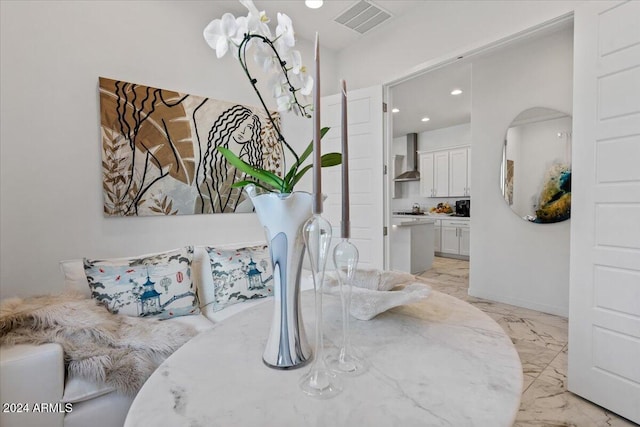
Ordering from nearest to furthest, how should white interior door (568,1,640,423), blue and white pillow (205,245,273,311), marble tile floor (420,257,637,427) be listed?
white interior door (568,1,640,423), marble tile floor (420,257,637,427), blue and white pillow (205,245,273,311)

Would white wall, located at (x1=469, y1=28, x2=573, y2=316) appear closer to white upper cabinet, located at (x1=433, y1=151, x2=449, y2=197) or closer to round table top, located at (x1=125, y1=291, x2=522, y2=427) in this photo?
round table top, located at (x1=125, y1=291, x2=522, y2=427)

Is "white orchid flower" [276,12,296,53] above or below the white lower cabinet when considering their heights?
above

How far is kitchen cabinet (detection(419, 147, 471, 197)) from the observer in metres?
6.46

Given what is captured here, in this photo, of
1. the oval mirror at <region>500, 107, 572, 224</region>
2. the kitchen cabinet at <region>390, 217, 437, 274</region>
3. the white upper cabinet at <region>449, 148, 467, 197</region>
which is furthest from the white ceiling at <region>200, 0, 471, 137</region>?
the kitchen cabinet at <region>390, 217, 437, 274</region>

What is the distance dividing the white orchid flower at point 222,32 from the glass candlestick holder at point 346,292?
53 centimetres

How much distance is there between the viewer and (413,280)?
1151 mm

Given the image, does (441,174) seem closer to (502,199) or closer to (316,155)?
(502,199)

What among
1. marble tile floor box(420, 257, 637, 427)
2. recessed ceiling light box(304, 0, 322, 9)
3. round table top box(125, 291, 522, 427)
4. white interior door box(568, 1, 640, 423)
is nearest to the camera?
round table top box(125, 291, 522, 427)

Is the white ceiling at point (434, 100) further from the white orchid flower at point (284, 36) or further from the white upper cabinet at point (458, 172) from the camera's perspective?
the white orchid flower at point (284, 36)

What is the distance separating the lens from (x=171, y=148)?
2363 mm

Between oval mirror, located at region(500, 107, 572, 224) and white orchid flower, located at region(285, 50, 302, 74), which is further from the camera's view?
oval mirror, located at region(500, 107, 572, 224)

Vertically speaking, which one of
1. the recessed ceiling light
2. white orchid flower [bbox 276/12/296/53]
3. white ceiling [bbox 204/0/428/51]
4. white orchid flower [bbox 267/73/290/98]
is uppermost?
white ceiling [bbox 204/0/428/51]

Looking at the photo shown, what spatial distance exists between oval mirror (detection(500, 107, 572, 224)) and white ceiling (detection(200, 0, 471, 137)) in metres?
1.00

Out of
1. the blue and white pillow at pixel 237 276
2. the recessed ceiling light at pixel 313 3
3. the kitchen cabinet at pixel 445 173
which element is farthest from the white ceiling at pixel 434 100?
the blue and white pillow at pixel 237 276
